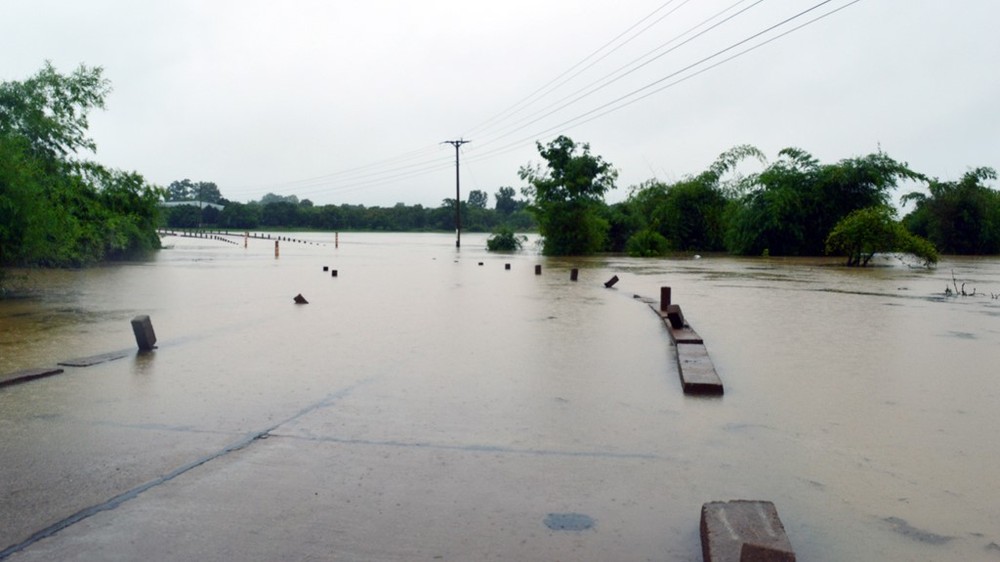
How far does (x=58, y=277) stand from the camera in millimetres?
20859

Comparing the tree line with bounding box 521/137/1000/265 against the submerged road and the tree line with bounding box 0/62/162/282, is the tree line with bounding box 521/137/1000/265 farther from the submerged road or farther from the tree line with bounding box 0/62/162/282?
the submerged road

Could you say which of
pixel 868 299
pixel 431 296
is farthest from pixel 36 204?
pixel 868 299

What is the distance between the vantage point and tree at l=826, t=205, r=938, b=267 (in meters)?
25.7

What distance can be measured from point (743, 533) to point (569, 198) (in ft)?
118

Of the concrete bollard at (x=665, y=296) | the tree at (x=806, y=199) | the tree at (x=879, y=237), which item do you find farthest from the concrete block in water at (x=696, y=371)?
the tree at (x=806, y=199)

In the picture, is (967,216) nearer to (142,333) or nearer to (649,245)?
(649,245)

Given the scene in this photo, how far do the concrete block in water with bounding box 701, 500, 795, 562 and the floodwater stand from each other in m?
0.16

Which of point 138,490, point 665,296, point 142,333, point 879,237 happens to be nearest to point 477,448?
point 138,490

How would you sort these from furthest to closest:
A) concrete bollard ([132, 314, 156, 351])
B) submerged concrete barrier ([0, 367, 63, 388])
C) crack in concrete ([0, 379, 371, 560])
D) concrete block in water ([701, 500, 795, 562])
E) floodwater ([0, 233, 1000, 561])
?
1. concrete bollard ([132, 314, 156, 351])
2. submerged concrete barrier ([0, 367, 63, 388])
3. floodwater ([0, 233, 1000, 561])
4. crack in concrete ([0, 379, 371, 560])
5. concrete block in water ([701, 500, 795, 562])

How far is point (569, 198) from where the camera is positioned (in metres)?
38.8

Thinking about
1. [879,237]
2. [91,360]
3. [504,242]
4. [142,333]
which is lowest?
[91,360]

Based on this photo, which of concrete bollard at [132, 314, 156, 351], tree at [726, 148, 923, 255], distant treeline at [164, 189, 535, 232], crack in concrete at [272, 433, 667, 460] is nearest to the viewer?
crack in concrete at [272, 433, 667, 460]

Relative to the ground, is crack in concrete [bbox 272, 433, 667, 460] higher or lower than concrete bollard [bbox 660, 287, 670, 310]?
lower

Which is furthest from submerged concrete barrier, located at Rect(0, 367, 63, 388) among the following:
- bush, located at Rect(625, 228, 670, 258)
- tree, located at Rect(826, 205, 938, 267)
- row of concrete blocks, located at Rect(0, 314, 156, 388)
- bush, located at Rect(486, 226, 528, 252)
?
bush, located at Rect(486, 226, 528, 252)
